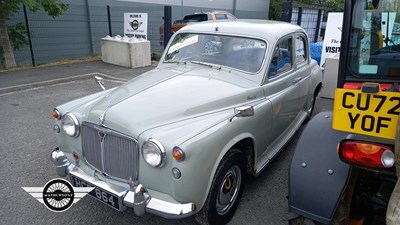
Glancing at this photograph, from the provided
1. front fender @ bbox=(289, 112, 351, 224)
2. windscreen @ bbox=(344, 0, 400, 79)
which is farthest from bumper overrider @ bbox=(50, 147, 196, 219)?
windscreen @ bbox=(344, 0, 400, 79)

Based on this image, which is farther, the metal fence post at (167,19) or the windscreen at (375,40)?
the metal fence post at (167,19)

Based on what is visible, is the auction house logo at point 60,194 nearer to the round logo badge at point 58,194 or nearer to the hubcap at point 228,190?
the round logo badge at point 58,194

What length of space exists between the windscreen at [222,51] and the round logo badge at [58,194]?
2.03 metres

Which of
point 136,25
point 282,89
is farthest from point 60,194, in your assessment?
point 136,25

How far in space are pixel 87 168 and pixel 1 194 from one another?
4.26 feet

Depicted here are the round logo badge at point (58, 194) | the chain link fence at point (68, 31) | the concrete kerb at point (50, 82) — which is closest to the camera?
the round logo badge at point (58, 194)

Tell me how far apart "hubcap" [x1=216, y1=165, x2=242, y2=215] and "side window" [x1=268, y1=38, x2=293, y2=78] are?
1277 mm

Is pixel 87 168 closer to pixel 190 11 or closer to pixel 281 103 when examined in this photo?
pixel 281 103

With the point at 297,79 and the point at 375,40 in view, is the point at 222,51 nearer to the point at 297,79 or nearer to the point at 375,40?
the point at 297,79

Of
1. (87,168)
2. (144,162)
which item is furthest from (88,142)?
(144,162)

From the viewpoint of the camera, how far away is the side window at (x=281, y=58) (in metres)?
3.61

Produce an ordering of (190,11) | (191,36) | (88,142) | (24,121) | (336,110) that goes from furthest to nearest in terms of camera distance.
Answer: (190,11)
(24,121)
(191,36)
(88,142)
(336,110)

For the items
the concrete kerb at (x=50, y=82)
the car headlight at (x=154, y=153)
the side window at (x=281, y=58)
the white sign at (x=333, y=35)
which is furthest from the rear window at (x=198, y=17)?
the car headlight at (x=154, y=153)

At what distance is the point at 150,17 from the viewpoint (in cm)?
1556
